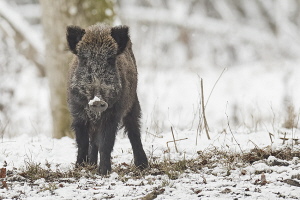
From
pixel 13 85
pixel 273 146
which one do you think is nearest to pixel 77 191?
pixel 273 146

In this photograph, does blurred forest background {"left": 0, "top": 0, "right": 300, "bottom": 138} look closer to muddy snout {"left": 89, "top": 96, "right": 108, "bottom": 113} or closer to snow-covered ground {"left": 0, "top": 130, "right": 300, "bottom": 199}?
snow-covered ground {"left": 0, "top": 130, "right": 300, "bottom": 199}

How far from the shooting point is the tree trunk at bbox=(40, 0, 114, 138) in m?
8.94

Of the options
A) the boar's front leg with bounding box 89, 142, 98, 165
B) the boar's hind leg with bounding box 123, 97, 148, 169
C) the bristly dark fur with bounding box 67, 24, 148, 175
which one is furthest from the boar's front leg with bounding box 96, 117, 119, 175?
the boar's hind leg with bounding box 123, 97, 148, 169

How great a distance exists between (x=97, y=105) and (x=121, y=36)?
93 cm

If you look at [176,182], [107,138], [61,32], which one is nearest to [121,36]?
[107,138]

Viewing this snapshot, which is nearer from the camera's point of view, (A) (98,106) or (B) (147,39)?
(A) (98,106)

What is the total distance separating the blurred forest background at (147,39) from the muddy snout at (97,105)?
4.37m

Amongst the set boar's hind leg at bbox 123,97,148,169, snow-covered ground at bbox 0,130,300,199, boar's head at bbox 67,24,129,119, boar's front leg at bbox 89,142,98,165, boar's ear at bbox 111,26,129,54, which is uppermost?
boar's ear at bbox 111,26,129,54

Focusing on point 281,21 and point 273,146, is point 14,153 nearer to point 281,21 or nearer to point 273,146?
point 273,146

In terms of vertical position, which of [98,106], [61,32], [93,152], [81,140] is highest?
[61,32]

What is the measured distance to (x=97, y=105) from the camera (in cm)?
478

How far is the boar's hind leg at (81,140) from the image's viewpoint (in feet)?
17.8

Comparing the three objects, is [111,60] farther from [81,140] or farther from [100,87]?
[81,140]

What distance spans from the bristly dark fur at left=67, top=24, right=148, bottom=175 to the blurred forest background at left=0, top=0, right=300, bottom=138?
12.2ft
